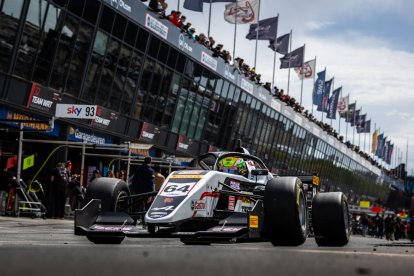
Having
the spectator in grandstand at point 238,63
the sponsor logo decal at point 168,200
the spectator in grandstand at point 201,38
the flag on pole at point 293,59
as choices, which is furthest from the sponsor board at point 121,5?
the flag on pole at point 293,59

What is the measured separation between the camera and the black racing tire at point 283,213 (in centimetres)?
838

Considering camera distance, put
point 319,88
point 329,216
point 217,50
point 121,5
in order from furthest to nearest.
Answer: point 319,88, point 217,50, point 121,5, point 329,216

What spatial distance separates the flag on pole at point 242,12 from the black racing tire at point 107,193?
27384 mm

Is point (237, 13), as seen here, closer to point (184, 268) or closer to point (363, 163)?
point (184, 268)

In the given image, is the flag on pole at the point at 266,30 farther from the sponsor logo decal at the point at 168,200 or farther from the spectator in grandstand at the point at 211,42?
the sponsor logo decal at the point at 168,200

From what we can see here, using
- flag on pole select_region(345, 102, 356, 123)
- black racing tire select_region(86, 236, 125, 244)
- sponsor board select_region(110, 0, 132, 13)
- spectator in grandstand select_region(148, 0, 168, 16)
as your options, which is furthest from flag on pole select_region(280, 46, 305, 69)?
black racing tire select_region(86, 236, 125, 244)

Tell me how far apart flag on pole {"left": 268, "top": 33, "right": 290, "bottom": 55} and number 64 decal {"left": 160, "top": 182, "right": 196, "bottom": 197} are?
110 ft

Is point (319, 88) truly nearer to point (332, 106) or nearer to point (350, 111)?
point (332, 106)

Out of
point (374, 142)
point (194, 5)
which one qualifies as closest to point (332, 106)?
point (194, 5)

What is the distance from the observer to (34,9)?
2112 centimetres

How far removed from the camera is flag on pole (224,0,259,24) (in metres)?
36.0

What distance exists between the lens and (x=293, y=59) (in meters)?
45.5

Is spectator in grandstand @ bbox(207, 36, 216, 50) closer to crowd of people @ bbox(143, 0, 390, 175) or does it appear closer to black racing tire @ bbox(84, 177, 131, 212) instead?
crowd of people @ bbox(143, 0, 390, 175)

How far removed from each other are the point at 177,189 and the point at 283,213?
158 cm
